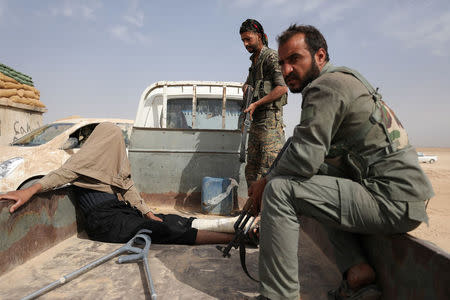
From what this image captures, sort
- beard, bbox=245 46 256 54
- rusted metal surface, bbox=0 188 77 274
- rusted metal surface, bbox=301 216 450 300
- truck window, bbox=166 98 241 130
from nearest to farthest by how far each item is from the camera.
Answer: rusted metal surface, bbox=301 216 450 300, rusted metal surface, bbox=0 188 77 274, beard, bbox=245 46 256 54, truck window, bbox=166 98 241 130

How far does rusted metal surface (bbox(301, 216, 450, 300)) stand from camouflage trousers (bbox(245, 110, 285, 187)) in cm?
174

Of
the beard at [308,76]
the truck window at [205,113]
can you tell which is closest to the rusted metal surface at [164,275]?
the beard at [308,76]

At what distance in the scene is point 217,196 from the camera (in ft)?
12.3

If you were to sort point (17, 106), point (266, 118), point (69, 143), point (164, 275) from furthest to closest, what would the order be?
point (17, 106)
point (69, 143)
point (266, 118)
point (164, 275)

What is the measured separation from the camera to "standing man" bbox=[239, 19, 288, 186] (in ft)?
9.98

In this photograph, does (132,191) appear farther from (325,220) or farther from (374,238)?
(374,238)

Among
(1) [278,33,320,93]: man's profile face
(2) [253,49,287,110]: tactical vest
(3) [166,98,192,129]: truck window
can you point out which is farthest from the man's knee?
(3) [166,98,192,129]: truck window

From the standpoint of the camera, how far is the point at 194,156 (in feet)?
13.3

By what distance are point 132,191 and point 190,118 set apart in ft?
7.79

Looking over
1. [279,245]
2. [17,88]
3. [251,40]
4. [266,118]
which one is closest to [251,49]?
[251,40]

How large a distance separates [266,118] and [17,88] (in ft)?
28.5

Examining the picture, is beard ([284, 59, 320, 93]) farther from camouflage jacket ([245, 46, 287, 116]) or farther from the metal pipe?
camouflage jacket ([245, 46, 287, 116])

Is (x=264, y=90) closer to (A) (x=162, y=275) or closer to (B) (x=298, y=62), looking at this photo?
(B) (x=298, y=62)

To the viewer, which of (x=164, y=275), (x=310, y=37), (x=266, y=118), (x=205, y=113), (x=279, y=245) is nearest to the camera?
(x=279, y=245)
